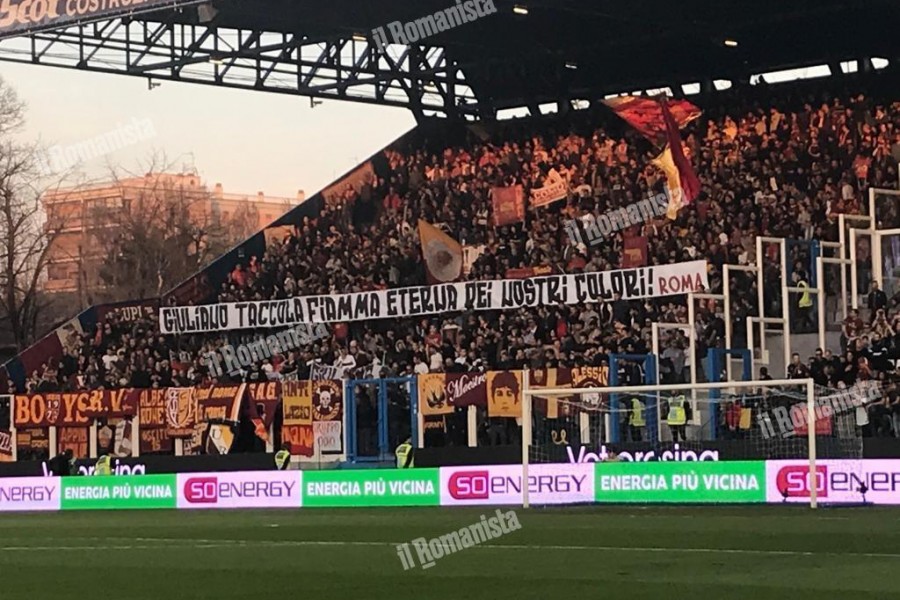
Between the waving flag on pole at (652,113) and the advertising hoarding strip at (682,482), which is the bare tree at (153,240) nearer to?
the waving flag on pole at (652,113)

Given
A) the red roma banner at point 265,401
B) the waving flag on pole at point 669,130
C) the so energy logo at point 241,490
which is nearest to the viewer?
the so energy logo at point 241,490

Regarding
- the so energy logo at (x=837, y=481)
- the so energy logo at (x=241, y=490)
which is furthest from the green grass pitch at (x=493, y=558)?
the so energy logo at (x=241, y=490)

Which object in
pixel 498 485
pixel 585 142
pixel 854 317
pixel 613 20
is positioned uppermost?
pixel 613 20

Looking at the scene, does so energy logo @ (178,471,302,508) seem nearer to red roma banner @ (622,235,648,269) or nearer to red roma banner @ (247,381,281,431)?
red roma banner @ (247,381,281,431)

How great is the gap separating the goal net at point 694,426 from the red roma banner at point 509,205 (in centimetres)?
1139

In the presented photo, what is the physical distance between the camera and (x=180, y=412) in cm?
4141

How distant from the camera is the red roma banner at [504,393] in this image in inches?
1405

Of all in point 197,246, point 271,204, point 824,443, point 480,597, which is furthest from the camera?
point 271,204

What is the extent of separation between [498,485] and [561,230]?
11.7 m

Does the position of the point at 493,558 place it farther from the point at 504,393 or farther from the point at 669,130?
the point at 669,130

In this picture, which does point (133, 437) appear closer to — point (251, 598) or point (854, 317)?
point (854, 317)

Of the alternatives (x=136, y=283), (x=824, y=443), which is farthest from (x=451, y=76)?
(x=136, y=283)

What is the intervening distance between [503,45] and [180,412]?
14223 millimetres

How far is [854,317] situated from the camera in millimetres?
32875
